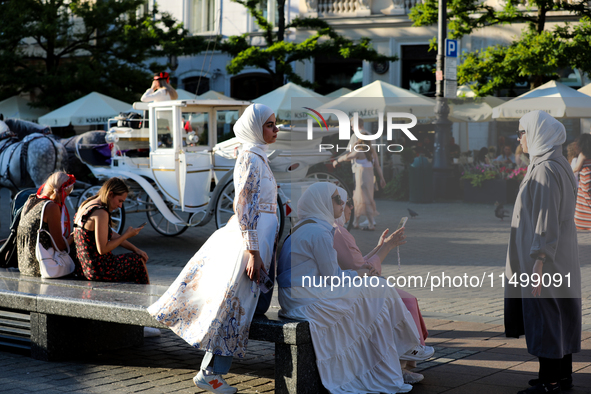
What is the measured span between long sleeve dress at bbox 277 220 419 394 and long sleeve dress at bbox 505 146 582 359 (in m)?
0.83

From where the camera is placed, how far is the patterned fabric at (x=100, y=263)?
578cm

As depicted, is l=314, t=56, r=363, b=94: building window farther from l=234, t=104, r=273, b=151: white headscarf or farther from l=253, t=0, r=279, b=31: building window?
l=234, t=104, r=273, b=151: white headscarf

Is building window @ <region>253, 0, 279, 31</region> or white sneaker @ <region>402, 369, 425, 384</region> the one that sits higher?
building window @ <region>253, 0, 279, 31</region>

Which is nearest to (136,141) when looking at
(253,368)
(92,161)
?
(92,161)

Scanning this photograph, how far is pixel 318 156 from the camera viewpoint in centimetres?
492

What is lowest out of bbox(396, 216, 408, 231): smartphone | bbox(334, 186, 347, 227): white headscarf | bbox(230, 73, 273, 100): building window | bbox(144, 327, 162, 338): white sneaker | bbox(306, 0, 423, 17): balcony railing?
bbox(144, 327, 162, 338): white sneaker

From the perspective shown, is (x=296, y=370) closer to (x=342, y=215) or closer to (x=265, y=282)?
(x=265, y=282)

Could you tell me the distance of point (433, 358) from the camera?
5.32 metres

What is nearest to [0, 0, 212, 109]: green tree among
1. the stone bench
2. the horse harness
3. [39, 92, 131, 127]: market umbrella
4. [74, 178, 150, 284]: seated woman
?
[39, 92, 131, 127]: market umbrella

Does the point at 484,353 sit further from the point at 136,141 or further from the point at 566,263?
the point at 136,141

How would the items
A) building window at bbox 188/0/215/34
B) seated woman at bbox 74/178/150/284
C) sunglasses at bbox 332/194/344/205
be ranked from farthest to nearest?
building window at bbox 188/0/215/34, seated woman at bbox 74/178/150/284, sunglasses at bbox 332/194/344/205

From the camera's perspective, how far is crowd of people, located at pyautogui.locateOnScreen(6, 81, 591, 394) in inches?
171

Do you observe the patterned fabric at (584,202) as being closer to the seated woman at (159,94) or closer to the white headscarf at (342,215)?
the white headscarf at (342,215)

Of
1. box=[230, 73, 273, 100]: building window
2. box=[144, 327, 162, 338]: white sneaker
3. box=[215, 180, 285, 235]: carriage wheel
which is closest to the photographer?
box=[144, 327, 162, 338]: white sneaker
